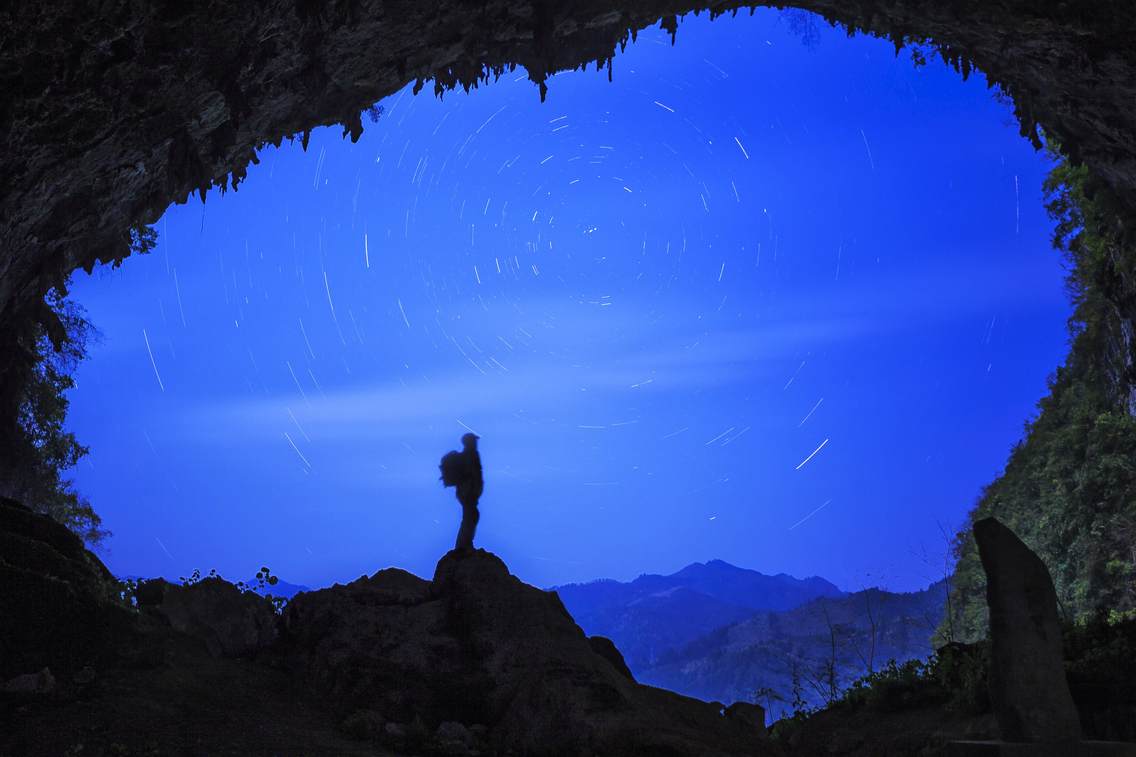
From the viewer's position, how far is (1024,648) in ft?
32.8

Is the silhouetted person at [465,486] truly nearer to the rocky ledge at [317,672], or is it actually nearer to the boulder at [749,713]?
the rocky ledge at [317,672]

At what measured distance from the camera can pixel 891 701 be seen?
51.9 ft

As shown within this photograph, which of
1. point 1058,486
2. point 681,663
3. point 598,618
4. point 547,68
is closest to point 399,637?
point 547,68

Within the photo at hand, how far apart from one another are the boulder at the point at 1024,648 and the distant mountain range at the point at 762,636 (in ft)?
16.6

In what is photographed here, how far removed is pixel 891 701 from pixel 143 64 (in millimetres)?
16376

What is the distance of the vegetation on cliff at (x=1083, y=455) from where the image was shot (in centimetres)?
2342

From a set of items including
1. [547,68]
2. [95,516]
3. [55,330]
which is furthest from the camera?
[95,516]

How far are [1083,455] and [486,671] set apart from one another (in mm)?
23064

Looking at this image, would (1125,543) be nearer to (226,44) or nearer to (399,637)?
(399,637)

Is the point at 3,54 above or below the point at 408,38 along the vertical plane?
below

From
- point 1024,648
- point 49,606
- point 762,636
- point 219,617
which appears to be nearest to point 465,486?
point 219,617

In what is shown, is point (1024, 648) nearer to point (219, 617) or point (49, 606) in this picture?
point (219, 617)

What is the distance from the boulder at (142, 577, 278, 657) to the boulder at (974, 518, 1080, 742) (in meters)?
10.1

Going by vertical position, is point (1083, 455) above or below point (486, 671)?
above
